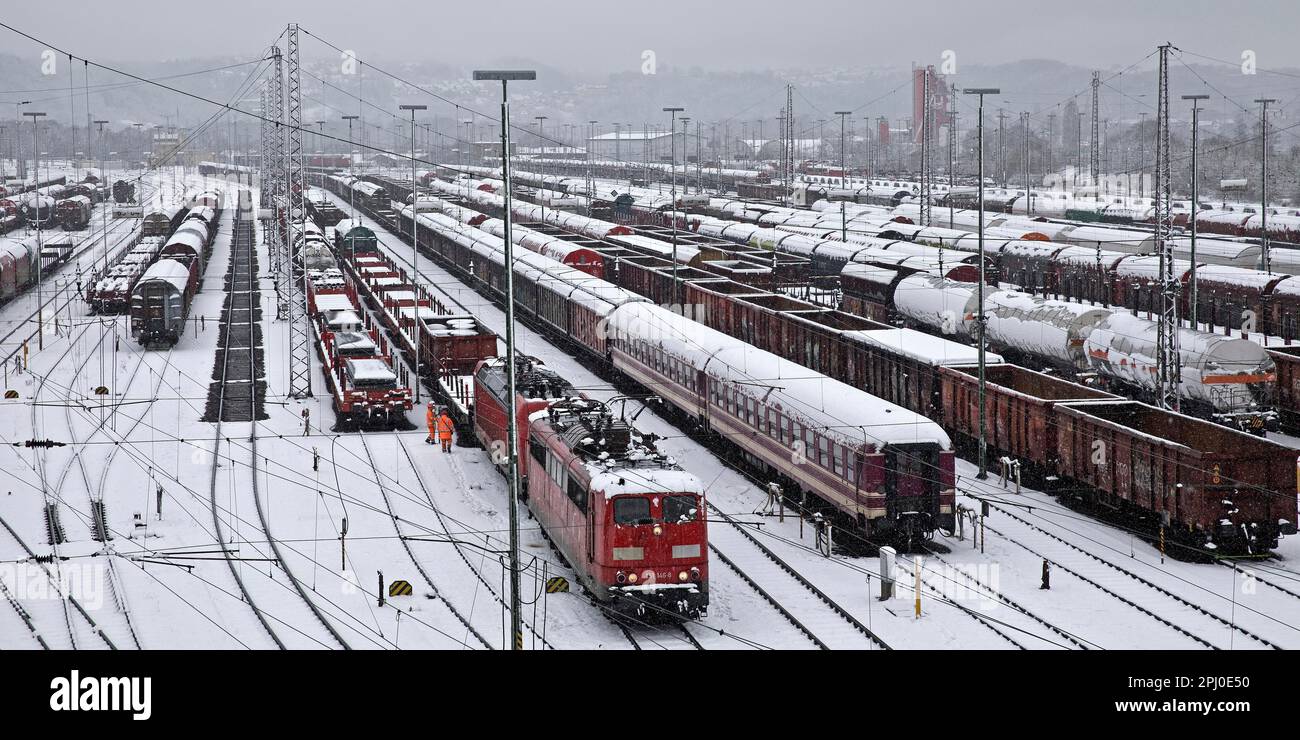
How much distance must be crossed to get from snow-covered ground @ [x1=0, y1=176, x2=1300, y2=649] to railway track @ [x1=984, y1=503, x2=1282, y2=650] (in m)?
0.05

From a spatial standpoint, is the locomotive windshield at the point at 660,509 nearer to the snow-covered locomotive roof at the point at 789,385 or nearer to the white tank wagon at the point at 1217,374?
the snow-covered locomotive roof at the point at 789,385

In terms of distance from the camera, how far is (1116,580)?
22406 mm

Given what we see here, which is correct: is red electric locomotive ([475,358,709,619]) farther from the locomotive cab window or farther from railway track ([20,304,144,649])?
railway track ([20,304,144,649])

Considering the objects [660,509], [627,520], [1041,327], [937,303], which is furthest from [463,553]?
[937,303]

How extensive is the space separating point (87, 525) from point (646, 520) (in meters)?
13.1

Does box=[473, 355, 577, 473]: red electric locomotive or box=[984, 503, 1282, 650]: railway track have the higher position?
box=[473, 355, 577, 473]: red electric locomotive

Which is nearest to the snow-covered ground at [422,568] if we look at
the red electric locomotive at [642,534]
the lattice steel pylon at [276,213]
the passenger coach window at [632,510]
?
the red electric locomotive at [642,534]

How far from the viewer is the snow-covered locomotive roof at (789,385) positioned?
79.5 ft

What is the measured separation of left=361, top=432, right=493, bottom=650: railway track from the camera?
64.8ft

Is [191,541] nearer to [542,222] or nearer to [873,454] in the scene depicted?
[873,454]

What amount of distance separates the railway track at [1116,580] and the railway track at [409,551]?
391 inches

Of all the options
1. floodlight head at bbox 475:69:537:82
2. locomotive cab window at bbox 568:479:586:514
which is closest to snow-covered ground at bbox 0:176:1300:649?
locomotive cab window at bbox 568:479:586:514

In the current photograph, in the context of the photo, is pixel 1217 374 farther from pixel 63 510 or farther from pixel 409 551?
pixel 63 510
